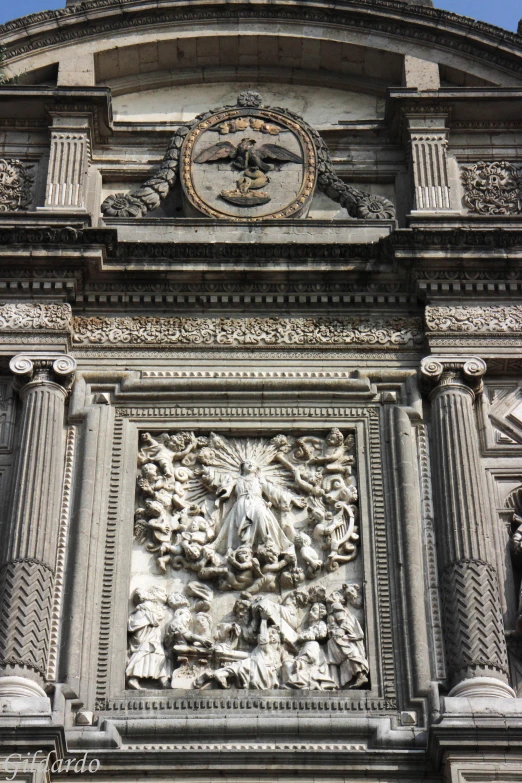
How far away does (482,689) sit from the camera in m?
13.8

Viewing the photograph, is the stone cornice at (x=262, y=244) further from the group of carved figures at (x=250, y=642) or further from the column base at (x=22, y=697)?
the column base at (x=22, y=697)

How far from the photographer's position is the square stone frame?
552 inches

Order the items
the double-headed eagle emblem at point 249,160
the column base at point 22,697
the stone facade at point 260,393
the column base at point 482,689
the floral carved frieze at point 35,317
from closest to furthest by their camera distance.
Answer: the column base at point 22,697 → the column base at point 482,689 → the stone facade at point 260,393 → the floral carved frieze at point 35,317 → the double-headed eagle emblem at point 249,160

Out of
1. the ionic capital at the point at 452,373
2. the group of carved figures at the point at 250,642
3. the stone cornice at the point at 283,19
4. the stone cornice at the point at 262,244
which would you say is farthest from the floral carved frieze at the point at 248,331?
the stone cornice at the point at 283,19

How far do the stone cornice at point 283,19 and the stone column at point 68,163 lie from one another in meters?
1.21

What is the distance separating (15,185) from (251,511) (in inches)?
185

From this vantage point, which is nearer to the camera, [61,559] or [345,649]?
[345,649]

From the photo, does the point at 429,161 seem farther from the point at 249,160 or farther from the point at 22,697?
the point at 22,697

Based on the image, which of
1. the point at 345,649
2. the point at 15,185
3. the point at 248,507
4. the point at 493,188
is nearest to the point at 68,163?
the point at 15,185

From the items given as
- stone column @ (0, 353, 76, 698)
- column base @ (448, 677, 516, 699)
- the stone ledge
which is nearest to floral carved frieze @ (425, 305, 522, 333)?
the stone ledge

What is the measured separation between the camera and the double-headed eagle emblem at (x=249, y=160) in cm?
1739

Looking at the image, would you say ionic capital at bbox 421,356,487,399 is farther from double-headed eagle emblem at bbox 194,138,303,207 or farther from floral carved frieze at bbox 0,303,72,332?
floral carved frieze at bbox 0,303,72,332

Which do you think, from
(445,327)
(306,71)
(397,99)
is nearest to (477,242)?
(445,327)

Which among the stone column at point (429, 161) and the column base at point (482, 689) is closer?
the column base at point (482, 689)
